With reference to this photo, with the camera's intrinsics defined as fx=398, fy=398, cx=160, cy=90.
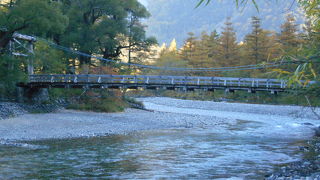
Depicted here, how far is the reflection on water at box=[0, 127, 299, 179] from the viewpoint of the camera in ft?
36.4

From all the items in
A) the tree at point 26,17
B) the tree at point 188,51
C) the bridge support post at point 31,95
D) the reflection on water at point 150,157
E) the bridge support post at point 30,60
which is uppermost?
the tree at point 188,51

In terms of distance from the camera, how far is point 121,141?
17453 mm

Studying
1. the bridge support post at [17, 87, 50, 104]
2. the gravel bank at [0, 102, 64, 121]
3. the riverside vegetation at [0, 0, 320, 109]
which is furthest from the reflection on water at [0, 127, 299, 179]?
the bridge support post at [17, 87, 50, 104]

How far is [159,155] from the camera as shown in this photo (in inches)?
555

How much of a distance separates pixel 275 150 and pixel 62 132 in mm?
10159

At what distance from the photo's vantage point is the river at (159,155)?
11.1 m

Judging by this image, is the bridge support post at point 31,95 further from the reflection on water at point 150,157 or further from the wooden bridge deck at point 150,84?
the reflection on water at point 150,157

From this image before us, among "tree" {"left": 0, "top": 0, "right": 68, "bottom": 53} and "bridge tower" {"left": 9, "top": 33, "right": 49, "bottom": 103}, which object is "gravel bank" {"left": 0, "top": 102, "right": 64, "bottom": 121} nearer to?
"bridge tower" {"left": 9, "top": 33, "right": 49, "bottom": 103}

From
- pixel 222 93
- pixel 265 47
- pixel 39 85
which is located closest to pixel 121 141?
pixel 39 85

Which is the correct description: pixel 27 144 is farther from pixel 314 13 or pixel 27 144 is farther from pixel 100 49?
pixel 100 49

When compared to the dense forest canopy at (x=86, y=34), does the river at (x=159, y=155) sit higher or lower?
lower

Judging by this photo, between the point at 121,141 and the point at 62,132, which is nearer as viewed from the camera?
the point at 121,141

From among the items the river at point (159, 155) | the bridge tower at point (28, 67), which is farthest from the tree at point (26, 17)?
the river at point (159, 155)

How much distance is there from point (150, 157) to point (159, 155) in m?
0.52
